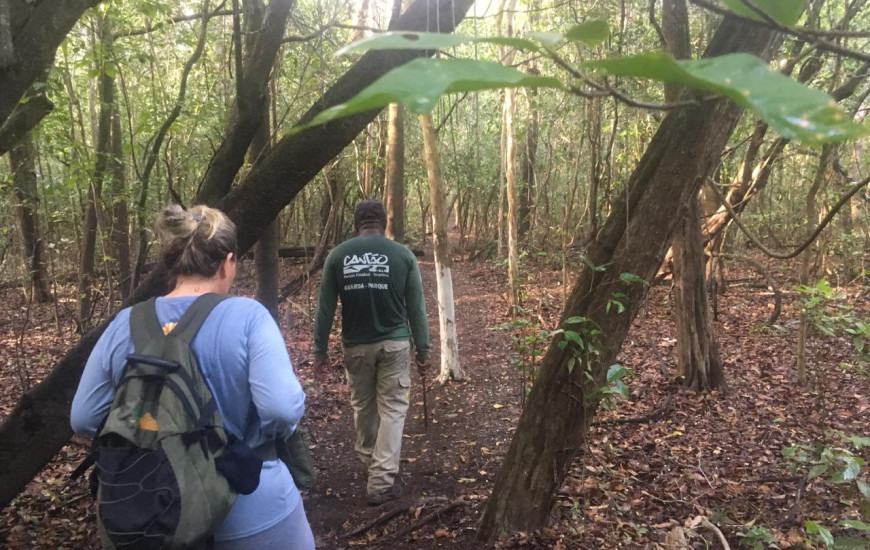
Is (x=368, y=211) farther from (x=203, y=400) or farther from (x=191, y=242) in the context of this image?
(x=203, y=400)

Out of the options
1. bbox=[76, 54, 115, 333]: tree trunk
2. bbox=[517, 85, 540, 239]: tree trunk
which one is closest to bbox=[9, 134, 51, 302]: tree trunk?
bbox=[76, 54, 115, 333]: tree trunk

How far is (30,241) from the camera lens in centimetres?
994

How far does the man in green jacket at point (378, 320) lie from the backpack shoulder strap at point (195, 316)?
88.3 inches

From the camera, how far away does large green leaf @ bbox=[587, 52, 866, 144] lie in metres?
0.39

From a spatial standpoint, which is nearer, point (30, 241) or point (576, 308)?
point (576, 308)

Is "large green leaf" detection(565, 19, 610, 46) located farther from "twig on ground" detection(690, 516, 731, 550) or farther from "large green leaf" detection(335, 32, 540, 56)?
"twig on ground" detection(690, 516, 731, 550)

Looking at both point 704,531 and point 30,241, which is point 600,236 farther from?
point 30,241

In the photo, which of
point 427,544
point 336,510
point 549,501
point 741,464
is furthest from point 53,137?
point 741,464

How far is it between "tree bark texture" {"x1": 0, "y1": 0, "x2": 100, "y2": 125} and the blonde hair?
3.49ft

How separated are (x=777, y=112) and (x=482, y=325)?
953 centimetres

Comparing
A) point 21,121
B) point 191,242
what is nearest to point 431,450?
point 191,242

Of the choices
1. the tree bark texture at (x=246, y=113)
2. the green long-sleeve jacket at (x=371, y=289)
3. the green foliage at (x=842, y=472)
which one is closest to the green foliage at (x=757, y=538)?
the green foliage at (x=842, y=472)

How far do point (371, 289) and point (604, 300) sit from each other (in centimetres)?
183

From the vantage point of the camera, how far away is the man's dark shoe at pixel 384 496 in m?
4.01
